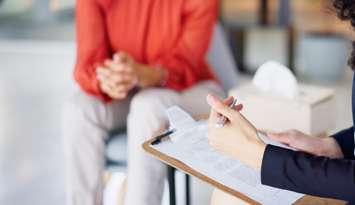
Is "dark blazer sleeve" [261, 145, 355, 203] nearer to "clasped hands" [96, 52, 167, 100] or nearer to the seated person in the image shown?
the seated person

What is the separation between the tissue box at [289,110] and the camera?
1511 millimetres

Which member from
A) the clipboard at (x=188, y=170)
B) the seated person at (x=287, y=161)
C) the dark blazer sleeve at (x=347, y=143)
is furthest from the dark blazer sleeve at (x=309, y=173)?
the dark blazer sleeve at (x=347, y=143)

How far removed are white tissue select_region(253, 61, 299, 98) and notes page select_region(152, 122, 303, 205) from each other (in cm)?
36

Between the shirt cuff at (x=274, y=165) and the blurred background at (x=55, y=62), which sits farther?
the blurred background at (x=55, y=62)

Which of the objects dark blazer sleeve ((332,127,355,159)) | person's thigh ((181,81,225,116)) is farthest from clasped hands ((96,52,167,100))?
dark blazer sleeve ((332,127,355,159))

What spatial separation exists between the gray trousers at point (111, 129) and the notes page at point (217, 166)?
1.17 feet

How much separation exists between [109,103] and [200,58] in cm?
32

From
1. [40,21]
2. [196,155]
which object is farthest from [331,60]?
[196,155]

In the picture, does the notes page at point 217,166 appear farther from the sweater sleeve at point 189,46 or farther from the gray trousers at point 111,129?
the sweater sleeve at point 189,46

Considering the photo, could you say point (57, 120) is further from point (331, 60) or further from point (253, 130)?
point (331, 60)

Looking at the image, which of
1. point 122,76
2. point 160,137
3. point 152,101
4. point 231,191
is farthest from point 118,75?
point 231,191

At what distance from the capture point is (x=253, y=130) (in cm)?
100

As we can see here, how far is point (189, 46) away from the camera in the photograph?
175cm

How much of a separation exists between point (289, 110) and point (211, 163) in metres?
0.44
